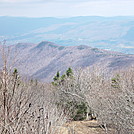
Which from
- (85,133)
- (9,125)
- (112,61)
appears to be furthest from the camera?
(112,61)

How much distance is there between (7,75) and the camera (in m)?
4.23

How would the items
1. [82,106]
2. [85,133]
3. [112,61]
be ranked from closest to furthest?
[85,133] → [82,106] → [112,61]

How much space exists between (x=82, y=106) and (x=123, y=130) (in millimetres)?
10280

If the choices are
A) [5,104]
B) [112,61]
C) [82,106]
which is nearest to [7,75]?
[5,104]

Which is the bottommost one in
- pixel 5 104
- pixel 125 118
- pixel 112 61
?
pixel 112 61

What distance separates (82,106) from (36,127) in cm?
1271

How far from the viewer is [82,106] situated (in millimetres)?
16734

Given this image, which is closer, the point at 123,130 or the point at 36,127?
the point at 36,127

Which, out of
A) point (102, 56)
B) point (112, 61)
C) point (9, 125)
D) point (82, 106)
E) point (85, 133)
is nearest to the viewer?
point (9, 125)

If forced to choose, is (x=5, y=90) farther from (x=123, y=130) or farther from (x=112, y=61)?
(x=112, y=61)

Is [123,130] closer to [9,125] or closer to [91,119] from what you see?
[9,125]

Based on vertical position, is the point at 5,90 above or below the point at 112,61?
above

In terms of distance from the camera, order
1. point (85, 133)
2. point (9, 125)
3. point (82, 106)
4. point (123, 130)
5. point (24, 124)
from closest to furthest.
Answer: point (9, 125) → point (24, 124) → point (123, 130) → point (85, 133) → point (82, 106)

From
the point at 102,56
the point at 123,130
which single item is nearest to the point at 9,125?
the point at 123,130
